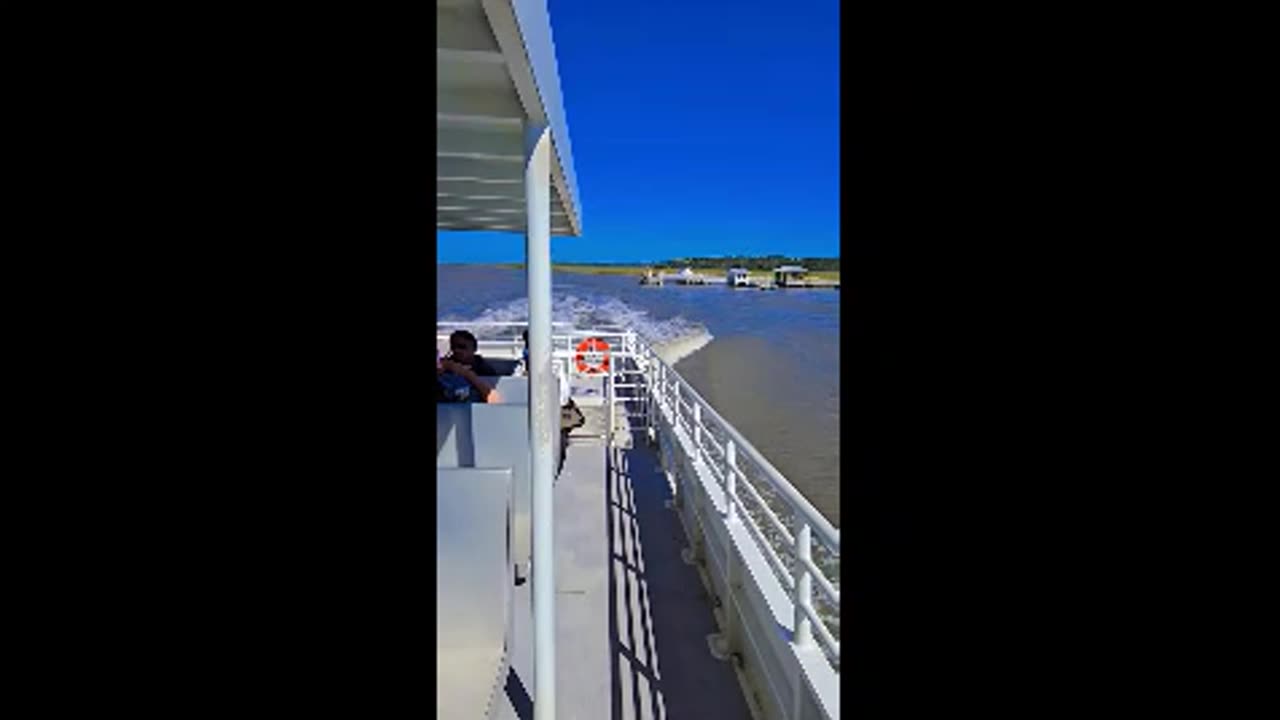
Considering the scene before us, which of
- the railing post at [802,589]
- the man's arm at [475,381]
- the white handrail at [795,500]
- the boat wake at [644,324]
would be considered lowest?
the railing post at [802,589]

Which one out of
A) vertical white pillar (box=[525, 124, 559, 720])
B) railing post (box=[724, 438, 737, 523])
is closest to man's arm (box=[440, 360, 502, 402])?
railing post (box=[724, 438, 737, 523])

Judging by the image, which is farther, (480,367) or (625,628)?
(480,367)

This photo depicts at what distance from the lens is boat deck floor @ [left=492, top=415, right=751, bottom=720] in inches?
85.4

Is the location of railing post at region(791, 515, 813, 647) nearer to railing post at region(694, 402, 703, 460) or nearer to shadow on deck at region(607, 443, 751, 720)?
shadow on deck at region(607, 443, 751, 720)

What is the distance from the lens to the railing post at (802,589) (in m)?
1.73

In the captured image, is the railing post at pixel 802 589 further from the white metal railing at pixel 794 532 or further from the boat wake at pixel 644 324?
the boat wake at pixel 644 324

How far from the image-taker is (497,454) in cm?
261

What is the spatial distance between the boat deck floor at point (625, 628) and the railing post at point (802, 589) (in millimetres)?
437

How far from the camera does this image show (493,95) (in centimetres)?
185

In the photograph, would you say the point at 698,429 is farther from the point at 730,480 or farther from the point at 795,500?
the point at 795,500

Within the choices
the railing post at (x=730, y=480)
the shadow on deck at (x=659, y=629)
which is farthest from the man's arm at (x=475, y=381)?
the railing post at (x=730, y=480)

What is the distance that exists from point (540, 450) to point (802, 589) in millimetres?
704

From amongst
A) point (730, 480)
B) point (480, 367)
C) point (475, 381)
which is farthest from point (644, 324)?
point (730, 480)

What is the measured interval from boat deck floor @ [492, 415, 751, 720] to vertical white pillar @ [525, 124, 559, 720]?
0.16m
